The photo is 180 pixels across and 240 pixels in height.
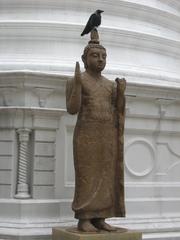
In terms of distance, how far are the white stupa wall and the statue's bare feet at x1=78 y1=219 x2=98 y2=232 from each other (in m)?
1.13

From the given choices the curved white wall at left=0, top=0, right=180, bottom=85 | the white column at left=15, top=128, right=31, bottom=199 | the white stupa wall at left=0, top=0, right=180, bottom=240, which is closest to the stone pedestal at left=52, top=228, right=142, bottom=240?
the white stupa wall at left=0, top=0, right=180, bottom=240

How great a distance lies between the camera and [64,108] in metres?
8.76

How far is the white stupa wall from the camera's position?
8398mm

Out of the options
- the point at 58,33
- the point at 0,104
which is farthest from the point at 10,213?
the point at 58,33

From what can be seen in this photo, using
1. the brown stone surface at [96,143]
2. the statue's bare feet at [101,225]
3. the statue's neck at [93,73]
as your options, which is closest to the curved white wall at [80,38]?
the statue's neck at [93,73]

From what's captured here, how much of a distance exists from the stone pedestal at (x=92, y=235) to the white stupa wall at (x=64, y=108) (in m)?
0.81

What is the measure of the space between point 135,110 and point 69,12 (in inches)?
96.2

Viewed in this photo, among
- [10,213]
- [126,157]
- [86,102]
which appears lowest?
[10,213]

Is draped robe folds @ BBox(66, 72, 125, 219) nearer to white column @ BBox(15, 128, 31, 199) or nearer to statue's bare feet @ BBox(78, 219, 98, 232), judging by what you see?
statue's bare feet @ BBox(78, 219, 98, 232)

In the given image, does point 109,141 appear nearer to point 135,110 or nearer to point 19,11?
point 135,110

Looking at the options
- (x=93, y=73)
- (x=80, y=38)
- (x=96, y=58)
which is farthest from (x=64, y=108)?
(x=80, y=38)

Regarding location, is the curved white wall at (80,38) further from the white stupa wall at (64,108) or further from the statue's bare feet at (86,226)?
the statue's bare feet at (86,226)

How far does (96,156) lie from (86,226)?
0.93 metres

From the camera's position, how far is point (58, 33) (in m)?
9.94
